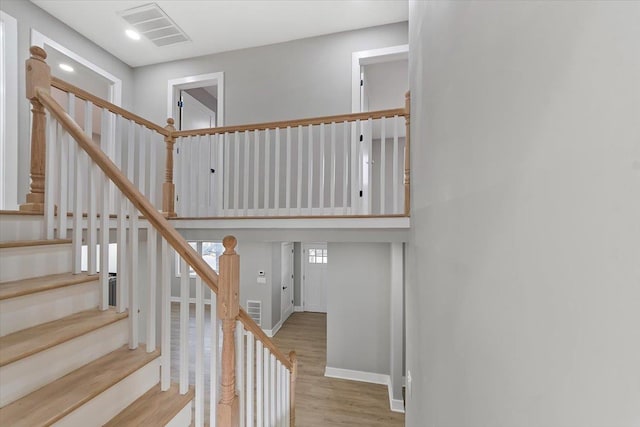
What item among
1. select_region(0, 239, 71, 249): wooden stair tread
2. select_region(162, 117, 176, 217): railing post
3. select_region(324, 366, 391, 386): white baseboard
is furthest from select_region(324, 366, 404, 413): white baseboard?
select_region(0, 239, 71, 249): wooden stair tread

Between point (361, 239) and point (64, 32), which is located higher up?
point (64, 32)

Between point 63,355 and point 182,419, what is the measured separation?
65 centimetres

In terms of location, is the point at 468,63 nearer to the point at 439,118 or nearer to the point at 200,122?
the point at 439,118

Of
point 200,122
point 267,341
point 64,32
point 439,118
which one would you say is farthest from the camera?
point 200,122

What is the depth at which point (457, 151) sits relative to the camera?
2.84ft

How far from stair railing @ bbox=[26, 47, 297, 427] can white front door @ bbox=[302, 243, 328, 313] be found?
17.9ft

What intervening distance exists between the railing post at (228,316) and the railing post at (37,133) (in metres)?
1.40

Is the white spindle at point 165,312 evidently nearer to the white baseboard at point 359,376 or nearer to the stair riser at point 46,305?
the stair riser at point 46,305

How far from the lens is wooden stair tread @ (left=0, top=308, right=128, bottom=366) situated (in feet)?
3.86

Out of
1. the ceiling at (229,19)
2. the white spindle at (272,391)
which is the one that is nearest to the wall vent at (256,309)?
the white spindle at (272,391)

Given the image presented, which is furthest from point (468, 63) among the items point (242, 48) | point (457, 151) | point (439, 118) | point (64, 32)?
point (64, 32)

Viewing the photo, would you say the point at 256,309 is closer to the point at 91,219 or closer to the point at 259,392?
the point at 259,392

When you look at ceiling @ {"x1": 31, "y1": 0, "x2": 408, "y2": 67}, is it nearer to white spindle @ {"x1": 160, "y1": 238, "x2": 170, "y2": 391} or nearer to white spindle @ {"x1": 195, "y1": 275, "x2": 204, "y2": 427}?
white spindle @ {"x1": 160, "y1": 238, "x2": 170, "y2": 391}

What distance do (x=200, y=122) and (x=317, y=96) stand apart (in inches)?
91.8
